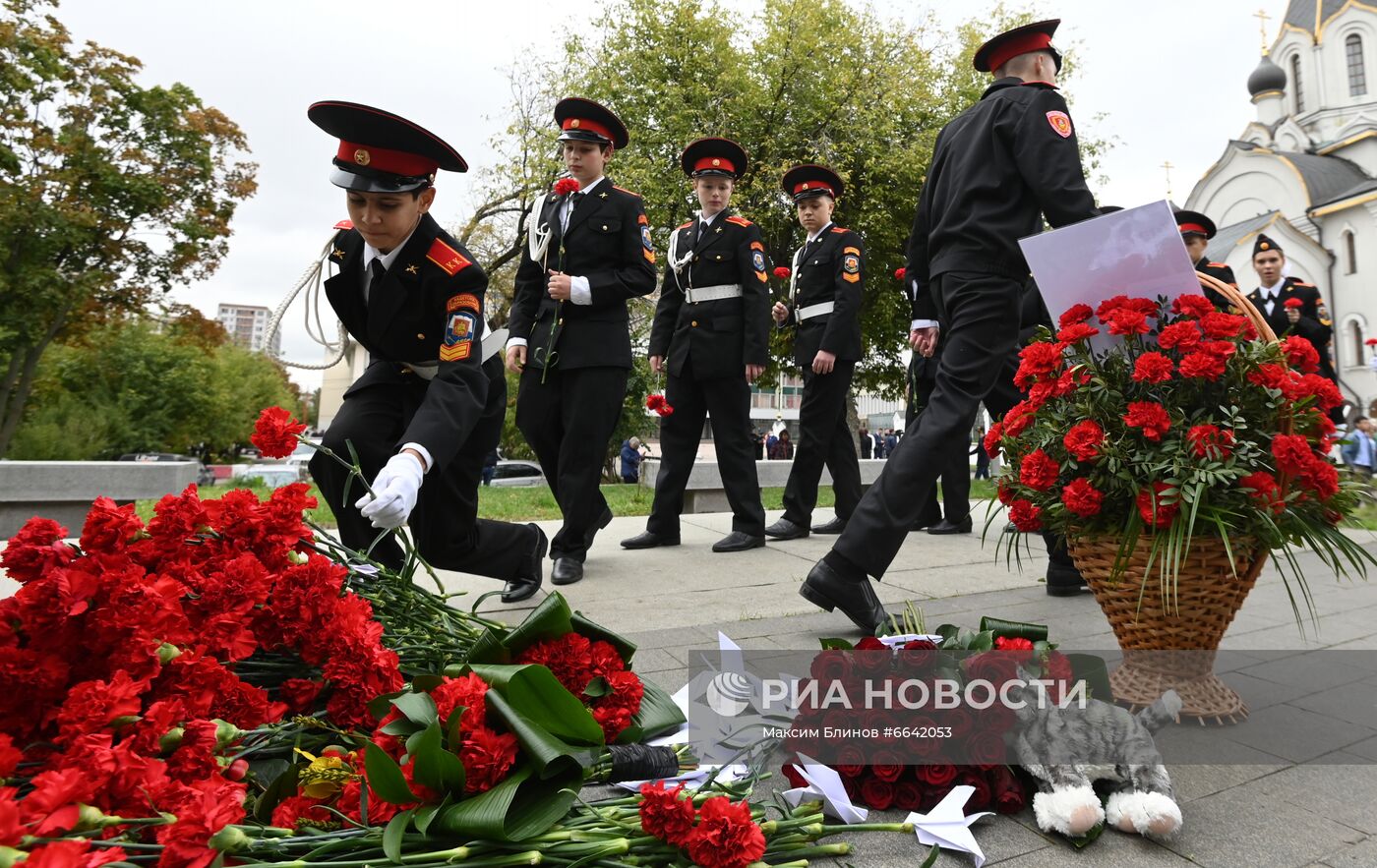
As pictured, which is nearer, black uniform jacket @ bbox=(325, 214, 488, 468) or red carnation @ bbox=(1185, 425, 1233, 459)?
red carnation @ bbox=(1185, 425, 1233, 459)

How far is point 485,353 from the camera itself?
312cm

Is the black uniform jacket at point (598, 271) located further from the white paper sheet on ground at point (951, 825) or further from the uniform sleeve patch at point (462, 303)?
the white paper sheet on ground at point (951, 825)

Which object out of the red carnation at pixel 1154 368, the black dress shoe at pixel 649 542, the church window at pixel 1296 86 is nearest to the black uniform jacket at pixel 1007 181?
the red carnation at pixel 1154 368

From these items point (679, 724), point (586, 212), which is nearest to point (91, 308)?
point (586, 212)

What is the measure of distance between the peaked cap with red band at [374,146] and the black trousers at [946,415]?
1.74 metres

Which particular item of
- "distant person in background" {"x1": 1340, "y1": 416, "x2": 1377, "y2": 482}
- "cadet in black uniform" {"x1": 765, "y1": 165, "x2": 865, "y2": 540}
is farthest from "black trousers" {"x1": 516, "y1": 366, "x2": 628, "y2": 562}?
"distant person in background" {"x1": 1340, "y1": 416, "x2": 1377, "y2": 482}

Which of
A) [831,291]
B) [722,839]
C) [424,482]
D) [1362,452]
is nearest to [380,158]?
[424,482]

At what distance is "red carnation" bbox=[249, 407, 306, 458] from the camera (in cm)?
172

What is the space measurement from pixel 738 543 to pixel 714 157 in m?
2.43

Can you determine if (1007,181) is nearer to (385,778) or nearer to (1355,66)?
(385,778)

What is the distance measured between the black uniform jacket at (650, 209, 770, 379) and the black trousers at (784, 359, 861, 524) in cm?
54

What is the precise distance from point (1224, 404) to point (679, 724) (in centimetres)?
157

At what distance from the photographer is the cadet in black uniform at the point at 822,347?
569 cm

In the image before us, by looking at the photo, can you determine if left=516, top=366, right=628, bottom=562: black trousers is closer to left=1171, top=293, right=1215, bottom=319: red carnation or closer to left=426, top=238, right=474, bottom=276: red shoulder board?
left=426, top=238, right=474, bottom=276: red shoulder board
